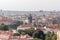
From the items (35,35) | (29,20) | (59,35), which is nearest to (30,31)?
(35,35)

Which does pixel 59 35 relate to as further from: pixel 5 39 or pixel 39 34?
pixel 5 39

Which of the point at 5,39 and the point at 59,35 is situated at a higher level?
the point at 59,35

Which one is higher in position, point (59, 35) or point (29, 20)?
point (59, 35)

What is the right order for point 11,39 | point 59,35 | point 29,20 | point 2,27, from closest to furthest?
point 59,35 → point 11,39 → point 2,27 → point 29,20

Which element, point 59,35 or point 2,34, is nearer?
point 59,35

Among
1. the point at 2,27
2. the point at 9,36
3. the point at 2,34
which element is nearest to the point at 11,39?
the point at 9,36

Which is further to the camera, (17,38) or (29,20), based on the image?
(29,20)

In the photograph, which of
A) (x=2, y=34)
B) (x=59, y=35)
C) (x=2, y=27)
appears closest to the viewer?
(x=59, y=35)

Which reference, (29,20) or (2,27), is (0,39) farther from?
(29,20)

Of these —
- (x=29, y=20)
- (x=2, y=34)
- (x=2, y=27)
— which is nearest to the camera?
(x=2, y=34)
